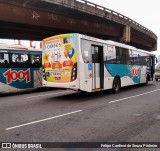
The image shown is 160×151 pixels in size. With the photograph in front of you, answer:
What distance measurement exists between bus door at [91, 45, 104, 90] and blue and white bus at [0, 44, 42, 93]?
5.74 meters

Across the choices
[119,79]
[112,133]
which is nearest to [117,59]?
[119,79]

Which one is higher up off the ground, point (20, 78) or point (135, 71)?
point (135, 71)

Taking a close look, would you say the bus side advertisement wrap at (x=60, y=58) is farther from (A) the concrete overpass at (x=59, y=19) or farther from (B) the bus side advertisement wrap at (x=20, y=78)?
(A) the concrete overpass at (x=59, y=19)

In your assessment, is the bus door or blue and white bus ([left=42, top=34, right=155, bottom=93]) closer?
blue and white bus ([left=42, top=34, right=155, bottom=93])

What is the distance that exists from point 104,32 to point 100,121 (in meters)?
24.2

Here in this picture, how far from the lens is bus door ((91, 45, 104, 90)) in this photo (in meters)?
12.3

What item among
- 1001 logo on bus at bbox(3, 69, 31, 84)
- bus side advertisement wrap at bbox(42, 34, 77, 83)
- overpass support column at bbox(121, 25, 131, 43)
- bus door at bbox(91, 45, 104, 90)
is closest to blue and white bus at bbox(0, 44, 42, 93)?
1001 logo on bus at bbox(3, 69, 31, 84)

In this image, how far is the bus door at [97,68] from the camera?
40.5ft

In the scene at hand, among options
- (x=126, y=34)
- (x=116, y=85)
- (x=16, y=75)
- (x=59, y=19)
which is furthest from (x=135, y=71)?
(x=126, y=34)

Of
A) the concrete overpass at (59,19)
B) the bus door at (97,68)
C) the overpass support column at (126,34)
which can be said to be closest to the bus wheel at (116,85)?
the bus door at (97,68)

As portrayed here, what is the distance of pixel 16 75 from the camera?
51.0ft

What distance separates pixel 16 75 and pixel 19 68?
53cm

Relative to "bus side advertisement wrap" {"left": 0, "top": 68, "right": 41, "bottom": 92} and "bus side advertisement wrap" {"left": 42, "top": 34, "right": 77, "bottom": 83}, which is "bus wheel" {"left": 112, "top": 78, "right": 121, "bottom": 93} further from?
"bus side advertisement wrap" {"left": 0, "top": 68, "right": 41, "bottom": 92}

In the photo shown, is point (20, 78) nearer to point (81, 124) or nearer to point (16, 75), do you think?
point (16, 75)
